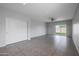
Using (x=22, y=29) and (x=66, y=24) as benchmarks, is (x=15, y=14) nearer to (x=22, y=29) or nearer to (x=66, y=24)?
(x=22, y=29)

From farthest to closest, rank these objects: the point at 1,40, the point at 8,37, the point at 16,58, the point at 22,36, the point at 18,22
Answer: the point at 22,36
the point at 18,22
the point at 8,37
the point at 1,40
the point at 16,58

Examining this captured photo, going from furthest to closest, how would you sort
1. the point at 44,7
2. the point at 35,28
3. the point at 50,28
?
the point at 50,28, the point at 35,28, the point at 44,7

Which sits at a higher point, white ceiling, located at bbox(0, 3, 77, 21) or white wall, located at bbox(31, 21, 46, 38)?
white ceiling, located at bbox(0, 3, 77, 21)

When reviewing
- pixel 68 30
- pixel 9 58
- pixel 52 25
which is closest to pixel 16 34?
pixel 9 58

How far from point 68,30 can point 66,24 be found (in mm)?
922

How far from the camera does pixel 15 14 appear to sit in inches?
208

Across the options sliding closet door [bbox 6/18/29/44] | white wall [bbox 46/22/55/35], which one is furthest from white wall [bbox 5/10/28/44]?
white wall [bbox 46/22/55/35]

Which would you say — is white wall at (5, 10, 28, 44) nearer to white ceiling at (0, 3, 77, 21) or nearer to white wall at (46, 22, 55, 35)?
white ceiling at (0, 3, 77, 21)

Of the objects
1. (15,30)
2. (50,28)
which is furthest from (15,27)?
(50,28)

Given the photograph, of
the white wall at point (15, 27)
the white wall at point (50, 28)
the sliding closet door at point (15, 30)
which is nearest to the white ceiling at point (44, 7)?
the white wall at point (15, 27)

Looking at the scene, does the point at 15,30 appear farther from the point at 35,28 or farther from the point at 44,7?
the point at 35,28

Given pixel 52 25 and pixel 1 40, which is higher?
pixel 52 25

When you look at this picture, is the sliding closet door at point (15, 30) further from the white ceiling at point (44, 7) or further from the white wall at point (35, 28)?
the white wall at point (35, 28)

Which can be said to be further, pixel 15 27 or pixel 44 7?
pixel 15 27
